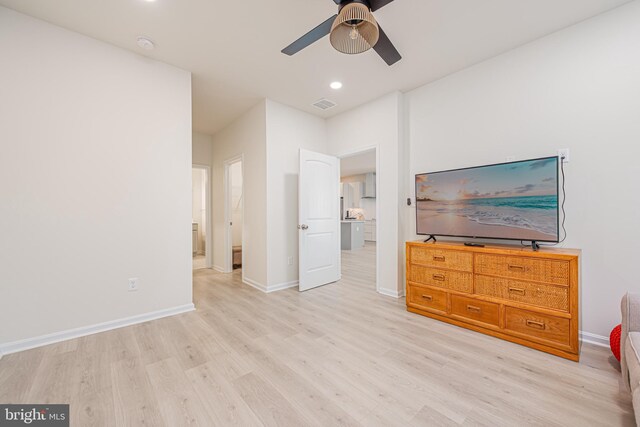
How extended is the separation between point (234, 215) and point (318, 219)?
275cm

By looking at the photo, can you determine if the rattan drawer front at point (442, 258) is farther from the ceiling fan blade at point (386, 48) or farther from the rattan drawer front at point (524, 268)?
the ceiling fan blade at point (386, 48)

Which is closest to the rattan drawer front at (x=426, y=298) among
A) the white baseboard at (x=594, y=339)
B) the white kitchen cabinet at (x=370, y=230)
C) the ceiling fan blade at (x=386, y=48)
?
the white baseboard at (x=594, y=339)

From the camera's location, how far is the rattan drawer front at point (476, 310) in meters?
2.31

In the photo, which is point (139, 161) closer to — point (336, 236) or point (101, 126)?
point (101, 126)

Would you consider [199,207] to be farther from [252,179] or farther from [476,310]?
[476,310]

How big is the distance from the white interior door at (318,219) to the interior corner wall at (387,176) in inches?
27.7

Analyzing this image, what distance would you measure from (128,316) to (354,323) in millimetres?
2302

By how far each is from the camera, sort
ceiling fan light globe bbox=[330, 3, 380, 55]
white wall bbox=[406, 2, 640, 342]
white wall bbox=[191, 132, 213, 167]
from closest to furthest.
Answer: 1. ceiling fan light globe bbox=[330, 3, 380, 55]
2. white wall bbox=[406, 2, 640, 342]
3. white wall bbox=[191, 132, 213, 167]

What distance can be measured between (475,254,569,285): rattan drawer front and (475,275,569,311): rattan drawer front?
2.0 inches

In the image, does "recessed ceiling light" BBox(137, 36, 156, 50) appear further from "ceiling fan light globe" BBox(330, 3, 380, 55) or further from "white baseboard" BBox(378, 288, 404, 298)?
"white baseboard" BBox(378, 288, 404, 298)

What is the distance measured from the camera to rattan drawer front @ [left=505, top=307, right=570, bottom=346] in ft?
6.48

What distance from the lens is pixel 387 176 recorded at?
3.50m

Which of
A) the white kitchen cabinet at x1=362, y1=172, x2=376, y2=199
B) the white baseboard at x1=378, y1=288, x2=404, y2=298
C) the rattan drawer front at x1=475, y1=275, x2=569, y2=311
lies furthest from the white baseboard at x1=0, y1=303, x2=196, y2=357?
the white kitchen cabinet at x1=362, y1=172, x2=376, y2=199

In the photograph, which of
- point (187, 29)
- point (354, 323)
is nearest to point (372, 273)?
point (354, 323)
